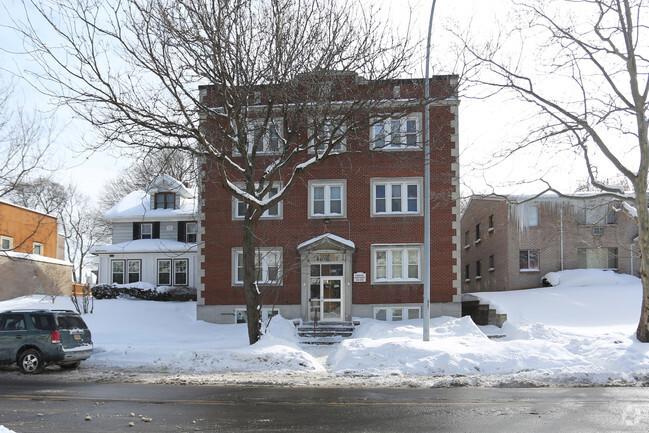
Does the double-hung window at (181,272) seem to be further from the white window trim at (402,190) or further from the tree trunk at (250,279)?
the tree trunk at (250,279)

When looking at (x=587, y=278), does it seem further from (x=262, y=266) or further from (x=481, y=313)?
(x=262, y=266)

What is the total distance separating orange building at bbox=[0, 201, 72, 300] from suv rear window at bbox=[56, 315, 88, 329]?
57.7ft

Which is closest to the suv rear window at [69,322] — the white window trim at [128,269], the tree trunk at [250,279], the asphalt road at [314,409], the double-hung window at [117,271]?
the asphalt road at [314,409]

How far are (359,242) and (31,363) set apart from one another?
14.1 meters

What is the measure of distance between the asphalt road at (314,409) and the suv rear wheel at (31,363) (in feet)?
7.91

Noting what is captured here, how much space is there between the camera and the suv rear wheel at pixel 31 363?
1433cm

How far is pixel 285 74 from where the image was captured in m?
15.8

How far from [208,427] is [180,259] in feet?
85.6

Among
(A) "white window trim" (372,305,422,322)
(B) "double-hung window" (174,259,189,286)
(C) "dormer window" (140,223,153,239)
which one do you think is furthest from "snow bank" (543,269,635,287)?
(C) "dormer window" (140,223,153,239)

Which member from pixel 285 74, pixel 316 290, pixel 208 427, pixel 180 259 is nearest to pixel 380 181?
pixel 316 290

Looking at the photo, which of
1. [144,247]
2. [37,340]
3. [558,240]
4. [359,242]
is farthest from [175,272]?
[558,240]

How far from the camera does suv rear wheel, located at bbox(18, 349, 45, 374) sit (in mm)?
14328

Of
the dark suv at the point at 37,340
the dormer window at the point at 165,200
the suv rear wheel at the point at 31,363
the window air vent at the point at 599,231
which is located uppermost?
the dormer window at the point at 165,200

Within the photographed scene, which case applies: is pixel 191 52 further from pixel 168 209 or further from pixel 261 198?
pixel 168 209
